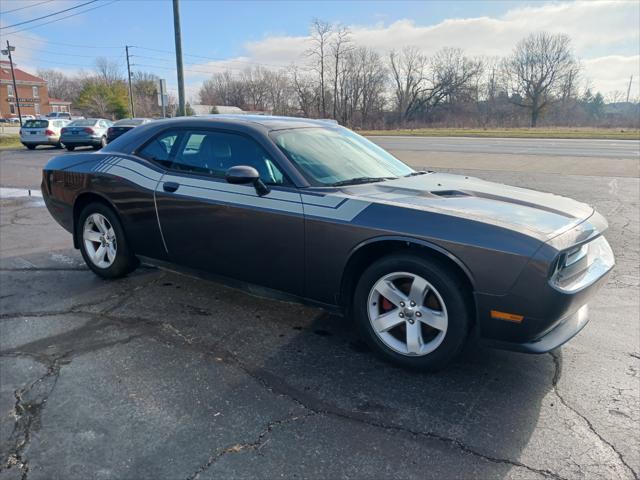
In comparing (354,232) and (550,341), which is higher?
(354,232)

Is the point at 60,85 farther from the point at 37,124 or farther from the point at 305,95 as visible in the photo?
the point at 37,124

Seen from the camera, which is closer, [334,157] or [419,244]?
[419,244]

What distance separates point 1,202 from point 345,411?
903 centimetres

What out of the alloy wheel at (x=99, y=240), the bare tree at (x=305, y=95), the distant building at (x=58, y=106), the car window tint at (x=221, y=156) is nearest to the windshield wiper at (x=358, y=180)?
the car window tint at (x=221, y=156)

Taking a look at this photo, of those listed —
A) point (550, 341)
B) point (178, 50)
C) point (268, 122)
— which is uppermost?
point (178, 50)

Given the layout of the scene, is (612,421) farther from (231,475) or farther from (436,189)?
(231,475)

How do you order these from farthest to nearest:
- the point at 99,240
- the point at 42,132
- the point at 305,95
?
1. the point at 305,95
2. the point at 42,132
3. the point at 99,240

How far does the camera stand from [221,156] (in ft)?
12.2

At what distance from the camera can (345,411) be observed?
8.50 ft

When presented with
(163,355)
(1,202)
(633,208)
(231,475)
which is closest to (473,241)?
(231,475)

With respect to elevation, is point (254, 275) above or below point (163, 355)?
above

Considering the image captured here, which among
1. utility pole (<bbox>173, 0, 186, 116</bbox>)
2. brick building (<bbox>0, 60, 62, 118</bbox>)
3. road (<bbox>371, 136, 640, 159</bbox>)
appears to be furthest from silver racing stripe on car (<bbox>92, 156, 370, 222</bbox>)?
brick building (<bbox>0, 60, 62, 118</bbox>)

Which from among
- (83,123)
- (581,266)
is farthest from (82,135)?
(581,266)

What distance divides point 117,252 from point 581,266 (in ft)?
12.5
